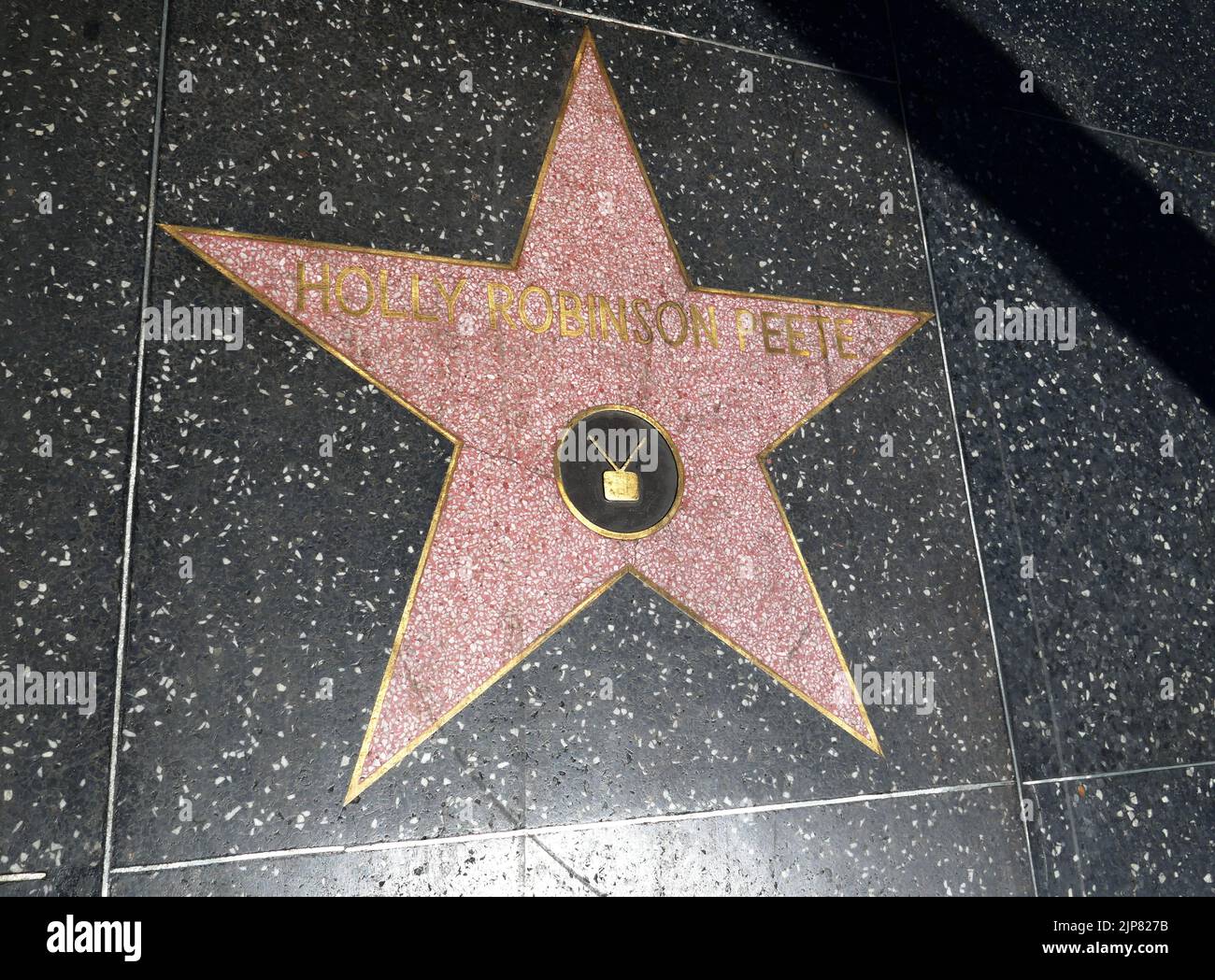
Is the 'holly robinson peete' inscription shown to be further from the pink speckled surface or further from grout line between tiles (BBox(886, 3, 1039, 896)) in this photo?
grout line between tiles (BBox(886, 3, 1039, 896))

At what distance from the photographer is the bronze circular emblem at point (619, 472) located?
1442 millimetres

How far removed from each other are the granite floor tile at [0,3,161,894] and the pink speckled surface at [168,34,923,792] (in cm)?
15

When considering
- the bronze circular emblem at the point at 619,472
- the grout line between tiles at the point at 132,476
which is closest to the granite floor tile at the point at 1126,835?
the bronze circular emblem at the point at 619,472

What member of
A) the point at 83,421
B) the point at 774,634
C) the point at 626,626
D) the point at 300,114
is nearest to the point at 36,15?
the point at 300,114

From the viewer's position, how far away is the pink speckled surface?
4.41ft

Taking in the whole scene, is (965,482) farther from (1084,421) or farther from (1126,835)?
(1126,835)

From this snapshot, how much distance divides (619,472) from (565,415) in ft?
0.41

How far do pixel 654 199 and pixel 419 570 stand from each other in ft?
2.58

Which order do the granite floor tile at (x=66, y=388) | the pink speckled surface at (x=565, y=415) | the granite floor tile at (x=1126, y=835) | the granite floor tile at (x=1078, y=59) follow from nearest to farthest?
the granite floor tile at (x=66, y=388)
the pink speckled surface at (x=565, y=415)
the granite floor tile at (x=1126, y=835)
the granite floor tile at (x=1078, y=59)

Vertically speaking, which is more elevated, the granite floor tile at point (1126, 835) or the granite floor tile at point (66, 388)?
the granite floor tile at point (66, 388)

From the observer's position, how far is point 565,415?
1477 millimetres

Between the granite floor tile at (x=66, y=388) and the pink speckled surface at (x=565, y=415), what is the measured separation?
15cm

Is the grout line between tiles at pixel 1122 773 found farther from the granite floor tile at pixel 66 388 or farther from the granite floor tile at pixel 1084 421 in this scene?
the granite floor tile at pixel 66 388

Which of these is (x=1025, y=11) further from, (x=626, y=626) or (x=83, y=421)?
(x=83, y=421)
